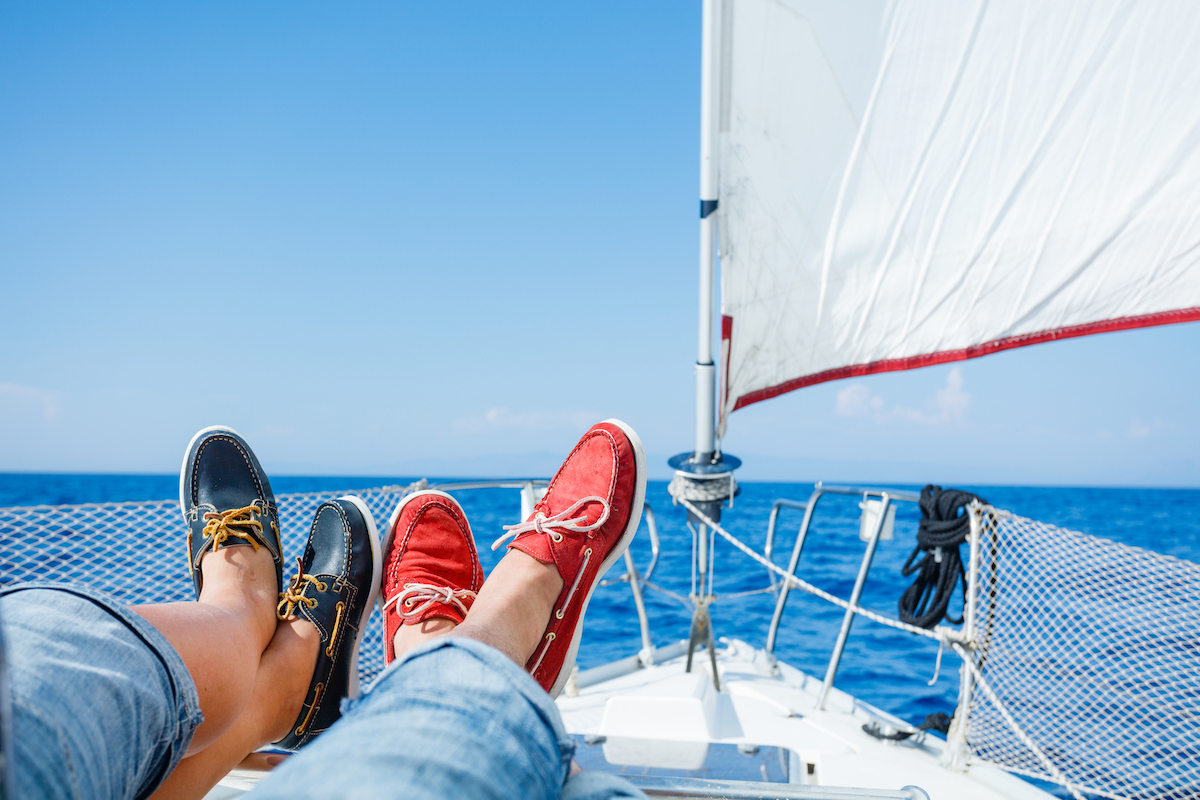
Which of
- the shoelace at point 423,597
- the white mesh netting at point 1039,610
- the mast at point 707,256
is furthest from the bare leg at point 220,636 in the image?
the white mesh netting at point 1039,610

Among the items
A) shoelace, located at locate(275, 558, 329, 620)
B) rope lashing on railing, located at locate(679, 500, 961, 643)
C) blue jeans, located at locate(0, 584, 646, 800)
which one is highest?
blue jeans, located at locate(0, 584, 646, 800)

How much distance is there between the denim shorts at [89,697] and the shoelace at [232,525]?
84 cm

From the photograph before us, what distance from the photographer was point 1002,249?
2.25 metres

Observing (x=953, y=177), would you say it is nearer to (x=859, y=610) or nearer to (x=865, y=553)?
(x=865, y=553)

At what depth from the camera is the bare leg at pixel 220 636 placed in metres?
1.00

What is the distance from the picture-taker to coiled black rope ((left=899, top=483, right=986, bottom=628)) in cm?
209

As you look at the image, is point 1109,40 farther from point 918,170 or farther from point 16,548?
point 16,548

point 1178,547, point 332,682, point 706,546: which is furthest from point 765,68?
point 1178,547

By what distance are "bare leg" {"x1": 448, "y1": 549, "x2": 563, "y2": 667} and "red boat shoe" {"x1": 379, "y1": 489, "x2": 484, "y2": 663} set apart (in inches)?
8.4

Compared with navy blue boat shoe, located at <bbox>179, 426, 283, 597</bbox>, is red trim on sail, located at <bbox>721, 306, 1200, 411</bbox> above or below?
above

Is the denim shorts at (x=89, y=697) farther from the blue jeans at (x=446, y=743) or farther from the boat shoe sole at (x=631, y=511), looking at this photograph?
the boat shoe sole at (x=631, y=511)

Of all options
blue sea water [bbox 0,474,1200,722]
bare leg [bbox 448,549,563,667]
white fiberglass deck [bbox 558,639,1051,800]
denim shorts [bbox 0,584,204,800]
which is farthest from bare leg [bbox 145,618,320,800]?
blue sea water [bbox 0,474,1200,722]

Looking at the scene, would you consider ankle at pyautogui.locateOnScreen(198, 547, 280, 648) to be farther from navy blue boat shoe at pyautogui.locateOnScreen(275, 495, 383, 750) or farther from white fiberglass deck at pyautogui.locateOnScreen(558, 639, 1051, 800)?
white fiberglass deck at pyautogui.locateOnScreen(558, 639, 1051, 800)

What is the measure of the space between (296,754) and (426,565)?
1.29 meters
